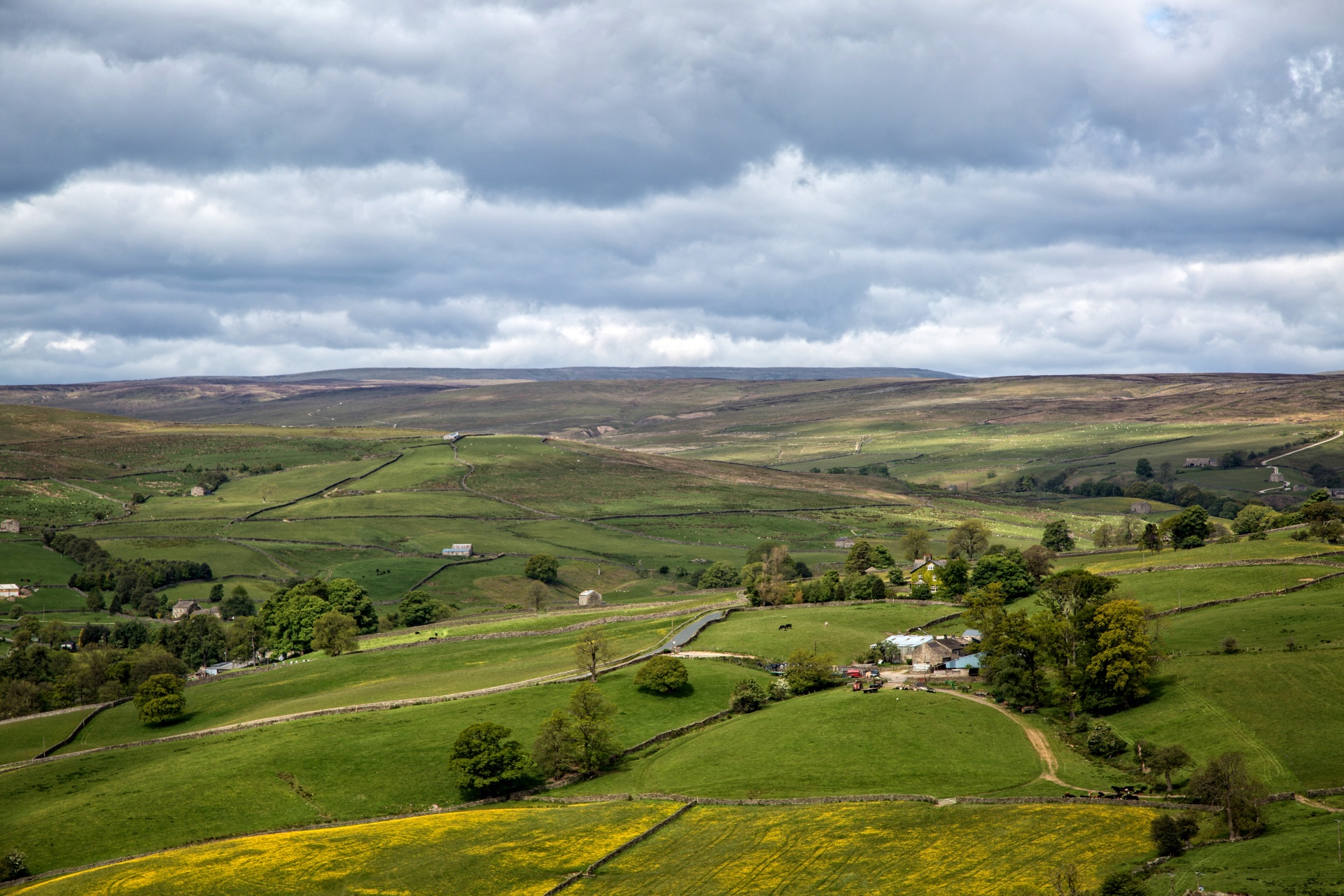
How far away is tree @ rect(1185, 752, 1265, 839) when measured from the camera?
4941cm

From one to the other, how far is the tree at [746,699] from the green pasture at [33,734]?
5395 centimetres

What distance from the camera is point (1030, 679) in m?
76.4

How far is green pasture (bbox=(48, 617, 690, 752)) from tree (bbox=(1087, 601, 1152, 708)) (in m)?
41.5

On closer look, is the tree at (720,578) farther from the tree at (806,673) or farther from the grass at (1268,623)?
the grass at (1268,623)

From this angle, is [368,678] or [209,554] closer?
[368,678]

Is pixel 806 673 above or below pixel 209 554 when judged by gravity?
above

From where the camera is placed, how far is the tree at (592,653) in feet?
292

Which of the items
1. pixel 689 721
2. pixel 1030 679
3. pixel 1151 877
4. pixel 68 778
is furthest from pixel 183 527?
pixel 1151 877

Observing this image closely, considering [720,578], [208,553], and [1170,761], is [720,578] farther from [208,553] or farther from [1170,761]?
[1170,761]

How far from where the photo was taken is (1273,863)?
Result: 44281 millimetres

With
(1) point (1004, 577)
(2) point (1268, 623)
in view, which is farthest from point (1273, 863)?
(1) point (1004, 577)

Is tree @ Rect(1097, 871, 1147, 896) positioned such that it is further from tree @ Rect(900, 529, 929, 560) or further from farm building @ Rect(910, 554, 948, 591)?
tree @ Rect(900, 529, 929, 560)

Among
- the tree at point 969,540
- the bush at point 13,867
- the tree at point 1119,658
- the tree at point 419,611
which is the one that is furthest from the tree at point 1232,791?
the tree at point 419,611

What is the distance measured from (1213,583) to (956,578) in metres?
25.8
